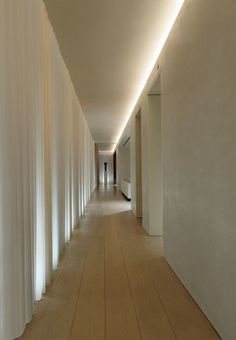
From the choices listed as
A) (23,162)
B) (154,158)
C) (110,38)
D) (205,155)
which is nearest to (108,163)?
(154,158)

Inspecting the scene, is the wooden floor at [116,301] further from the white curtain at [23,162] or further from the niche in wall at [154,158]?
the niche in wall at [154,158]

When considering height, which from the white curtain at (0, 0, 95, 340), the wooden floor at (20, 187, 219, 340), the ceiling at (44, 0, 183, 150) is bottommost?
the wooden floor at (20, 187, 219, 340)

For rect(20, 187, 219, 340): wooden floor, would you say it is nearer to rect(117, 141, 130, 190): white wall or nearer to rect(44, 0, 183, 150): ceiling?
rect(44, 0, 183, 150): ceiling

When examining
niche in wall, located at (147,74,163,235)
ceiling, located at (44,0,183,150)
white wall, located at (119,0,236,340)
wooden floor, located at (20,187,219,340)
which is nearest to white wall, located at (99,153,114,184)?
ceiling, located at (44,0,183,150)

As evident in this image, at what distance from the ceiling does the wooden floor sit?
3215mm

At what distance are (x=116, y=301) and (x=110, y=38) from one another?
3.60 metres

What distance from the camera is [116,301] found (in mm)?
3172

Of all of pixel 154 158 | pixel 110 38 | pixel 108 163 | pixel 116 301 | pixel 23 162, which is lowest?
pixel 116 301

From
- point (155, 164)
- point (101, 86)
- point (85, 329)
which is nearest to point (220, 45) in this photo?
point (85, 329)

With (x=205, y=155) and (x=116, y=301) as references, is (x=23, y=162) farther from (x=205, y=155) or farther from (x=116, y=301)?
(x=116, y=301)

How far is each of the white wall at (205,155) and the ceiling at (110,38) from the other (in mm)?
475

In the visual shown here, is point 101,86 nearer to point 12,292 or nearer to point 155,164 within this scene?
point 155,164

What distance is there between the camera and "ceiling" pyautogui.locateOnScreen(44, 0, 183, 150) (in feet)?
12.7

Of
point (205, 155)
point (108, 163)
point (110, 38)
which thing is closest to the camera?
point (205, 155)
